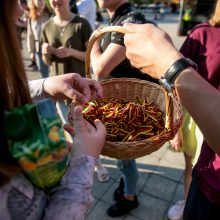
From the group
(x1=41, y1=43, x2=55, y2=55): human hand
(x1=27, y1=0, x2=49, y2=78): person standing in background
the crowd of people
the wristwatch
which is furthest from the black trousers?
(x1=27, y1=0, x2=49, y2=78): person standing in background

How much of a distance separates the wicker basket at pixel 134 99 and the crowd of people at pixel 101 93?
0.17 metres

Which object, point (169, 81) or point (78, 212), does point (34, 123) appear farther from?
point (169, 81)

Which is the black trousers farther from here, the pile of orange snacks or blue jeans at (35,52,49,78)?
blue jeans at (35,52,49,78)

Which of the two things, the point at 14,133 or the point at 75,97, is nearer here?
the point at 14,133

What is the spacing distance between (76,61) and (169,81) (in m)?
1.71

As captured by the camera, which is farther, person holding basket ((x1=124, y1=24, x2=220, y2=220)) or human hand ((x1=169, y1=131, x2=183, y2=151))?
human hand ((x1=169, y1=131, x2=183, y2=151))

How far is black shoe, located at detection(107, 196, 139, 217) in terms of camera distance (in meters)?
2.20

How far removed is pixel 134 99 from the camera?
1726 mm

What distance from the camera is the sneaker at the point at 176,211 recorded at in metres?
2.14

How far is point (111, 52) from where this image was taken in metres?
1.71

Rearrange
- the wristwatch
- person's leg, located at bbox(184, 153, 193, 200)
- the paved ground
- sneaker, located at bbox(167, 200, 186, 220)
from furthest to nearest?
the paved ground < sneaker, located at bbox(167, 200, 186, 220) < person's leg, located at bbox(184, 153, 193, 200) < the wristwatch

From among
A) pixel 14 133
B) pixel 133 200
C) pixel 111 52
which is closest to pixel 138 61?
pixel 14 133

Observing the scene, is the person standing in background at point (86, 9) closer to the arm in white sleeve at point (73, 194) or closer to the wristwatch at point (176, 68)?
the wristwatch at point (176, 68)

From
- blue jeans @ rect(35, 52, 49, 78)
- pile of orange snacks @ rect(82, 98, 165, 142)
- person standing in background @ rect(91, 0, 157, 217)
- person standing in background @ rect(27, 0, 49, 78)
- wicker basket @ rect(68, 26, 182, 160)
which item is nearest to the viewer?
wicker basket @ rect(68, 26, 182, 160)
